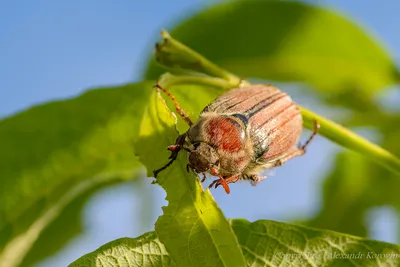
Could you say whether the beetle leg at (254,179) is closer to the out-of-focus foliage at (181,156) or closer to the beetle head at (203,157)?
the beetle head at (203,157)

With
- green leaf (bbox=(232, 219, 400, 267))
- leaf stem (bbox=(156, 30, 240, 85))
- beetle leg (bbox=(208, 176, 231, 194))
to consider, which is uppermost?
leaf stem (bbox=(156, 30, 240, 85))

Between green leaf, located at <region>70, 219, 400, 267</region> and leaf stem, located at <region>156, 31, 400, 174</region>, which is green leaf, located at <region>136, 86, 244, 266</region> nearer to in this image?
green leaf, located at <region>70, 219, 400, 267</region>

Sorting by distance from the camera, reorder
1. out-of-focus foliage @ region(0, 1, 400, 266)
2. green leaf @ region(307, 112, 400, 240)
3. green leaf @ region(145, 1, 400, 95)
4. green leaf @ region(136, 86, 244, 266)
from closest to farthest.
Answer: green leaf @ region(136, 86, 244, 266)
out-of-focus foliage @ region(0, 1, 400, 266)
green leaf @ region(145, 1, 400, 95)
green leaf @ region(307, 112, 400, 240)

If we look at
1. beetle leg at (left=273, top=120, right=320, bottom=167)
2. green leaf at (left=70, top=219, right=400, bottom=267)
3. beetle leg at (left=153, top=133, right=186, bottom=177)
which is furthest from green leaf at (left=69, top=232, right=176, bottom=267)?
beetle leg at (left=273, top=120, right=320, bottom=167)

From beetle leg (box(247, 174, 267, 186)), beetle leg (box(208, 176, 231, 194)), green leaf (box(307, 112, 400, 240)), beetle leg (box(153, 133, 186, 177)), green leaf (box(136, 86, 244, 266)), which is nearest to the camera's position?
green leaf (box(136, 86, 244, 266))

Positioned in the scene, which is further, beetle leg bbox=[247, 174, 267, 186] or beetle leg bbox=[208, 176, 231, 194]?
beetle leg bbox=[247, 174, 267, 186]

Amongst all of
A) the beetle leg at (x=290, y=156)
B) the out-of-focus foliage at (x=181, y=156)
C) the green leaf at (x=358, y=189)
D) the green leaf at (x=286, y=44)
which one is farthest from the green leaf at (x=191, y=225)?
the green leaf at (x=358, y=189)
